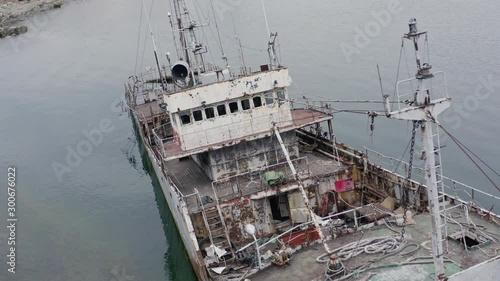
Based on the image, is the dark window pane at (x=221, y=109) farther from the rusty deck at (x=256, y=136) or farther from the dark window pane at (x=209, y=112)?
the rusty deck at (x=256, y=136)

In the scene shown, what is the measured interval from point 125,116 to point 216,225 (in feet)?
104

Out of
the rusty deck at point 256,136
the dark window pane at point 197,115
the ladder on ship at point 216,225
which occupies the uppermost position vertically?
the dark window pane at point 197,115

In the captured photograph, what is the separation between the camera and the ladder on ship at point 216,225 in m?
19.4

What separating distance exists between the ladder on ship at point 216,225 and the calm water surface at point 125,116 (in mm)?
4622

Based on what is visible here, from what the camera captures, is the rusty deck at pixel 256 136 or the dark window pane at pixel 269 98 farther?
the dark window pane at pixel 269 98

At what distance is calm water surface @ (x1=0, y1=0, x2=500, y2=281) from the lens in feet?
87.3

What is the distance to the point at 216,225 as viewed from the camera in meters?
20.0

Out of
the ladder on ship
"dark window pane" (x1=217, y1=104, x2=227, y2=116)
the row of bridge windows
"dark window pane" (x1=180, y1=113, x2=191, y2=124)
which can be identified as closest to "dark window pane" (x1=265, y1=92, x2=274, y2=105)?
the row of bridge windows

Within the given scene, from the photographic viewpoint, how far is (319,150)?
25.2 m

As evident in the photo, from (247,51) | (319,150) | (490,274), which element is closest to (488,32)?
(247,51)

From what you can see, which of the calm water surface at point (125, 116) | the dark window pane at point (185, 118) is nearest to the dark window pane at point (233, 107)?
the dark window pane at point (185, 118)

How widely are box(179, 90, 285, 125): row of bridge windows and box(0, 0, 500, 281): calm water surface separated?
7544 millimetres

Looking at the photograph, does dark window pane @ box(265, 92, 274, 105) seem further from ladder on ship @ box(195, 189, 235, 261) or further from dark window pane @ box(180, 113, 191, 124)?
ladder on ship @ box(195, 189, 235, 261)

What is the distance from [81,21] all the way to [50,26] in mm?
6253
